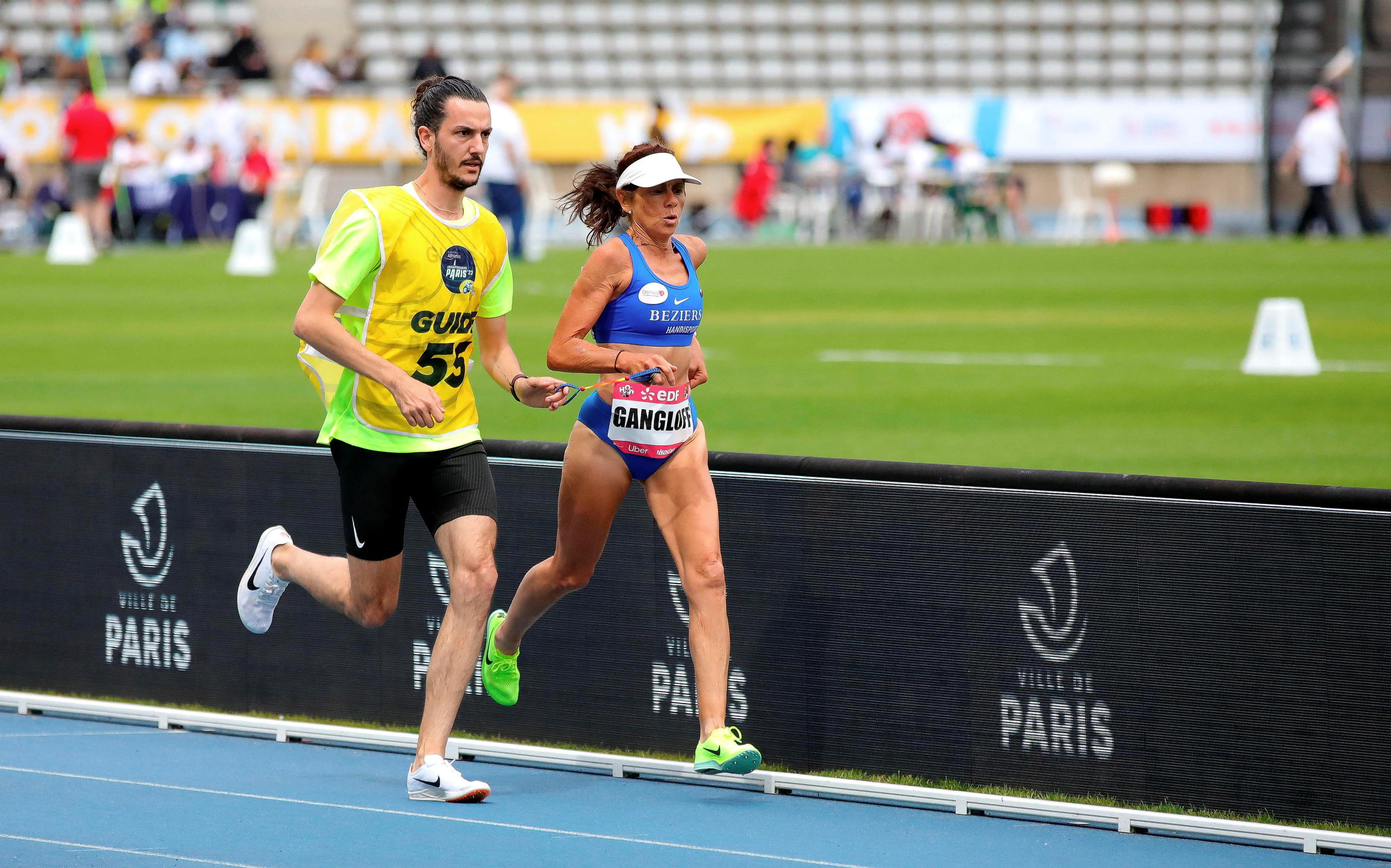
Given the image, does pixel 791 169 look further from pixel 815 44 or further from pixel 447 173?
pixel 447 173

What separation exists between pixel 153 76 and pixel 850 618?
33493 mm

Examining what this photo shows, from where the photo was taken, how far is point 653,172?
5914mm

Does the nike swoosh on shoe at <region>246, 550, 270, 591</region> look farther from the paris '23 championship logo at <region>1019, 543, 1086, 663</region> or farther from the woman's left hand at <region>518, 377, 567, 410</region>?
the paris '23 championship logo at <region>1019, 543, 1086, 663</region>

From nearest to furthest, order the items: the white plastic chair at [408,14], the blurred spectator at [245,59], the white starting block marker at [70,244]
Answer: the white starting block marker at [70,244], the blurred spectator at [245,59], the white plastic chair at [408,14]

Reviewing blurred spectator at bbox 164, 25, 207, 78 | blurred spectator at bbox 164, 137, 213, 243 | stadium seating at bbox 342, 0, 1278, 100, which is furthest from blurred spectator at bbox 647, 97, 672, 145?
blurred spectator at bbox 164, 25, 207, 78

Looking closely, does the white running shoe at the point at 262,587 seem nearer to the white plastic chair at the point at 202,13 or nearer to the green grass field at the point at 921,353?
the green grass field at the point at 921,353

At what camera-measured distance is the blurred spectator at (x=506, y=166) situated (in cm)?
2348

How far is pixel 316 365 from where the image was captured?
227 inches

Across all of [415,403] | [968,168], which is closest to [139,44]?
[968,168]

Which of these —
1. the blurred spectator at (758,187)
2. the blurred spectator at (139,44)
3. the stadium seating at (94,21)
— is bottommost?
the blurred spectator at (758,187)

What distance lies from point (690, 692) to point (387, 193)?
1897 mm

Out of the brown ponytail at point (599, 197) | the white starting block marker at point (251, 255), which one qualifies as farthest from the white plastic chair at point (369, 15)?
the brown ponytail at point (599, 197)

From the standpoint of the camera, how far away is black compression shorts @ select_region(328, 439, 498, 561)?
5727 mm

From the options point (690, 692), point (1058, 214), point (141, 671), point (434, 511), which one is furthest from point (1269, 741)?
point (1058, 214)
